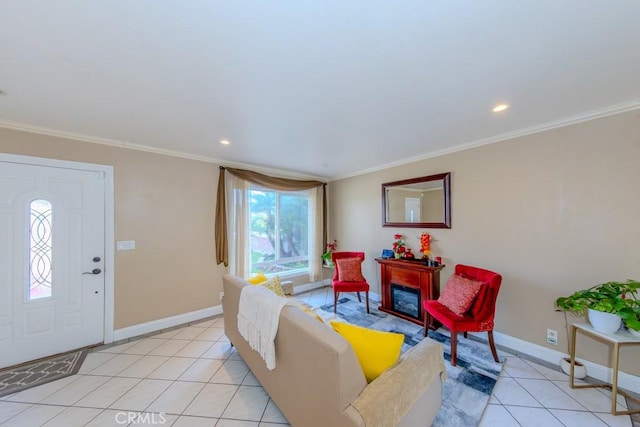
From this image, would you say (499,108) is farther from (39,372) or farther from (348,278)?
(39,372)

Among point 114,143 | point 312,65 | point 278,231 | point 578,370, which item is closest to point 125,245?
point 114,143

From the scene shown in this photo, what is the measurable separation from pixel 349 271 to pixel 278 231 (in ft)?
5.18

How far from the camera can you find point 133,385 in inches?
77.5

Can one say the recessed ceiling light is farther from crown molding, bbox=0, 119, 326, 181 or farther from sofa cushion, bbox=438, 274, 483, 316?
crown molding, bbox=0, 119, 326, 181

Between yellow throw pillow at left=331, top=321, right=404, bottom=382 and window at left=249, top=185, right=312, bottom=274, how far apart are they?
2.90 m

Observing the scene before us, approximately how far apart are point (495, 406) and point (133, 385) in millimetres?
3036

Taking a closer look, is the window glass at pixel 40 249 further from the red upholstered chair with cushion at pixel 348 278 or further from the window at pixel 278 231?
the red upholstered chair with cushion at pixel 348 278

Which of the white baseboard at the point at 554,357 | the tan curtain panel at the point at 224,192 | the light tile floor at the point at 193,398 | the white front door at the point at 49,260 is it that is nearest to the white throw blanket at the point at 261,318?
the light tile floor at the point at 193,398

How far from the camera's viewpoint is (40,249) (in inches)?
93.4

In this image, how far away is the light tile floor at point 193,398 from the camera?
1.62 metres

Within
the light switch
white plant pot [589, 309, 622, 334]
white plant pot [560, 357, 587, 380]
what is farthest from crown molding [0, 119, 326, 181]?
white plant pot [560, 357, 587, 380]

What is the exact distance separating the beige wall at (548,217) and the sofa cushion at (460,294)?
53cm

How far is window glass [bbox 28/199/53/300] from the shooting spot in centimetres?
233

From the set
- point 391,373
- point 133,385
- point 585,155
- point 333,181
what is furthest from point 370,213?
point 133,385
